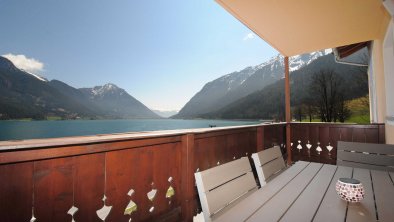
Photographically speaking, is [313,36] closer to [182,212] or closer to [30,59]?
[182,212]

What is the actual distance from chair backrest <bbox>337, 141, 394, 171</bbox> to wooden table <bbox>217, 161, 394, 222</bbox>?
0.48 m

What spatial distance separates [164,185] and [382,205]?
4.99 ft

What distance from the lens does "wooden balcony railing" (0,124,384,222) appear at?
1043mm

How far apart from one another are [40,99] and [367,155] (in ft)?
288

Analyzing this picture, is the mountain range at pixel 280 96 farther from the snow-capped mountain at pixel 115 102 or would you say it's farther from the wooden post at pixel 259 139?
the snow-capped mountain at pixel 115 102

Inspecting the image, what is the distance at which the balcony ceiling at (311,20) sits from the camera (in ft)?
9.37

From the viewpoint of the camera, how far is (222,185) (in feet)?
3.89

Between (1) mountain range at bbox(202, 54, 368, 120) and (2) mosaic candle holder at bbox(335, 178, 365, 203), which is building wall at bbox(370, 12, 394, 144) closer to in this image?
(2) mosaic candle holder at bbox(335, 178, 365, 203)

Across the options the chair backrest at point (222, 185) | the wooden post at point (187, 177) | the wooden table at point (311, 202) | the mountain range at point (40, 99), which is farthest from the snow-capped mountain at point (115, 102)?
the wooden table at point (311, 202)

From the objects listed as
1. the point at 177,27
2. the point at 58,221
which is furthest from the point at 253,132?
the point at 177,27

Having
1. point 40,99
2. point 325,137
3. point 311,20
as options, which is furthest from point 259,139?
point 40,99

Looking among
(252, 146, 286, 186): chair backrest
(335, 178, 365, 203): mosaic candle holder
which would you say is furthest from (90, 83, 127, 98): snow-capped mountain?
(335, 178, 365, 203): mosaic candle holder

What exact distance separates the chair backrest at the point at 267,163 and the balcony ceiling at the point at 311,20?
2.11 m

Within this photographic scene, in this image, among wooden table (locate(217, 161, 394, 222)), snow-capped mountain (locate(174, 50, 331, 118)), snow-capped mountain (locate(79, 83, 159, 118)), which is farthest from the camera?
snow-capped mountain (locate(79, 83, 159, 118))
